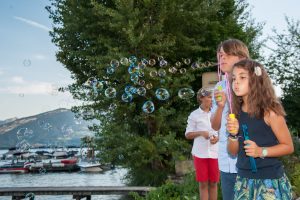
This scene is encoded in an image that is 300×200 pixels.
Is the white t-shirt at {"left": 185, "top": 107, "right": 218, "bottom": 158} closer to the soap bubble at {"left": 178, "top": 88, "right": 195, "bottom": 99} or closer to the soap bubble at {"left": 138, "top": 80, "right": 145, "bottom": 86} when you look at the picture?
the soap bubble at {"left": 178, "top": 88, "right": 195, "bottom": 99}

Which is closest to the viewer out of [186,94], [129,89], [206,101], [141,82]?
[206,101]

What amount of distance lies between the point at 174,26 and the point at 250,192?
16.3 metres

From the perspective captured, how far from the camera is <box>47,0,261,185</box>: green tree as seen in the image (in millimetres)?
16688

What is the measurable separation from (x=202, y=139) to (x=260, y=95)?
322 centimetres

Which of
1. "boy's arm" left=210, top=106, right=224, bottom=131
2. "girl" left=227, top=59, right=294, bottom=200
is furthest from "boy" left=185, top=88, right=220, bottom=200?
"girl" left=227, top=59, right=294, bottom=200

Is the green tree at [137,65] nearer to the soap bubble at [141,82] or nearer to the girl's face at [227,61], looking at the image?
the soap bubble at [141,82]

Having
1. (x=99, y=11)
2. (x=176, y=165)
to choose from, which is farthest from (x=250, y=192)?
(x=99, y=11)

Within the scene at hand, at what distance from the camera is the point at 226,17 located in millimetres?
22156

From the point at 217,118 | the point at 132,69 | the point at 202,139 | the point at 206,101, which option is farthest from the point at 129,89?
the point at 217,118

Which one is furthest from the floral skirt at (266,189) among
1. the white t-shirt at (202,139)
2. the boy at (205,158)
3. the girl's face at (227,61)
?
the white t-shirt at (202,139)

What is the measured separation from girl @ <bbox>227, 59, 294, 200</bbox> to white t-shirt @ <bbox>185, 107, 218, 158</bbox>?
9.49 ft

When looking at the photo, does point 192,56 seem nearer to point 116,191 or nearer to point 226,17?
point 226,17

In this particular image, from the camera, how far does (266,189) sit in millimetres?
3309

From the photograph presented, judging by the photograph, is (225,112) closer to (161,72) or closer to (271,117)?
(271,117)
